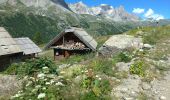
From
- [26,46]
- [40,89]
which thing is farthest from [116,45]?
[26,46]

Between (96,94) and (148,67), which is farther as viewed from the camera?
(148,67)

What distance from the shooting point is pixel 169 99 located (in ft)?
45.9

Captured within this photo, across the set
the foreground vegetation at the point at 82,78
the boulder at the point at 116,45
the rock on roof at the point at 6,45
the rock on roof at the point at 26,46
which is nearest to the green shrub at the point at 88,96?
the foreground vegetation at the point at 82,78

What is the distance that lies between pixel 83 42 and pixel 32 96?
28.6 meters

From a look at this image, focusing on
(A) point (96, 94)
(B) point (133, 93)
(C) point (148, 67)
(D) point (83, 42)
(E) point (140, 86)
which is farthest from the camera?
(D) point (83, 42)

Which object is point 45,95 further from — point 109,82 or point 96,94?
point 109,82

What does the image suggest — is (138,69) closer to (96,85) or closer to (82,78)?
(82,78)

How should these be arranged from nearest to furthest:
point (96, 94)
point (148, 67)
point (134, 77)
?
point (96, 94), point (134, 77), point (148, 67)

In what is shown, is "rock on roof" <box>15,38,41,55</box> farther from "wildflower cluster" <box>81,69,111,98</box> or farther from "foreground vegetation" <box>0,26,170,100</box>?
"wildflower cluster" <box>81,69,111,98</box>

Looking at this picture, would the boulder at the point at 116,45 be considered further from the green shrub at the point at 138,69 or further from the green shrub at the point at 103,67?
the green shrub at the point at 138,69

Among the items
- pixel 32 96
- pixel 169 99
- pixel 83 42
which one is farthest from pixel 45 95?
pixel 83 42

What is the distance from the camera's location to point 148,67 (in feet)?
64.0

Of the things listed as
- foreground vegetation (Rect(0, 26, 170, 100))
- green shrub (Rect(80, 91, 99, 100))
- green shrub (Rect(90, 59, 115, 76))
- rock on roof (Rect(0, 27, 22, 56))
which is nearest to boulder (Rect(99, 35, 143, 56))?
foreground vegetation (Rect(0, 26, 170, 100))

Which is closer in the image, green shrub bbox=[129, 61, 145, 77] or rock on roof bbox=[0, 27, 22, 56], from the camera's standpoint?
green shrub bbox=[129, 61, 145, 77]
